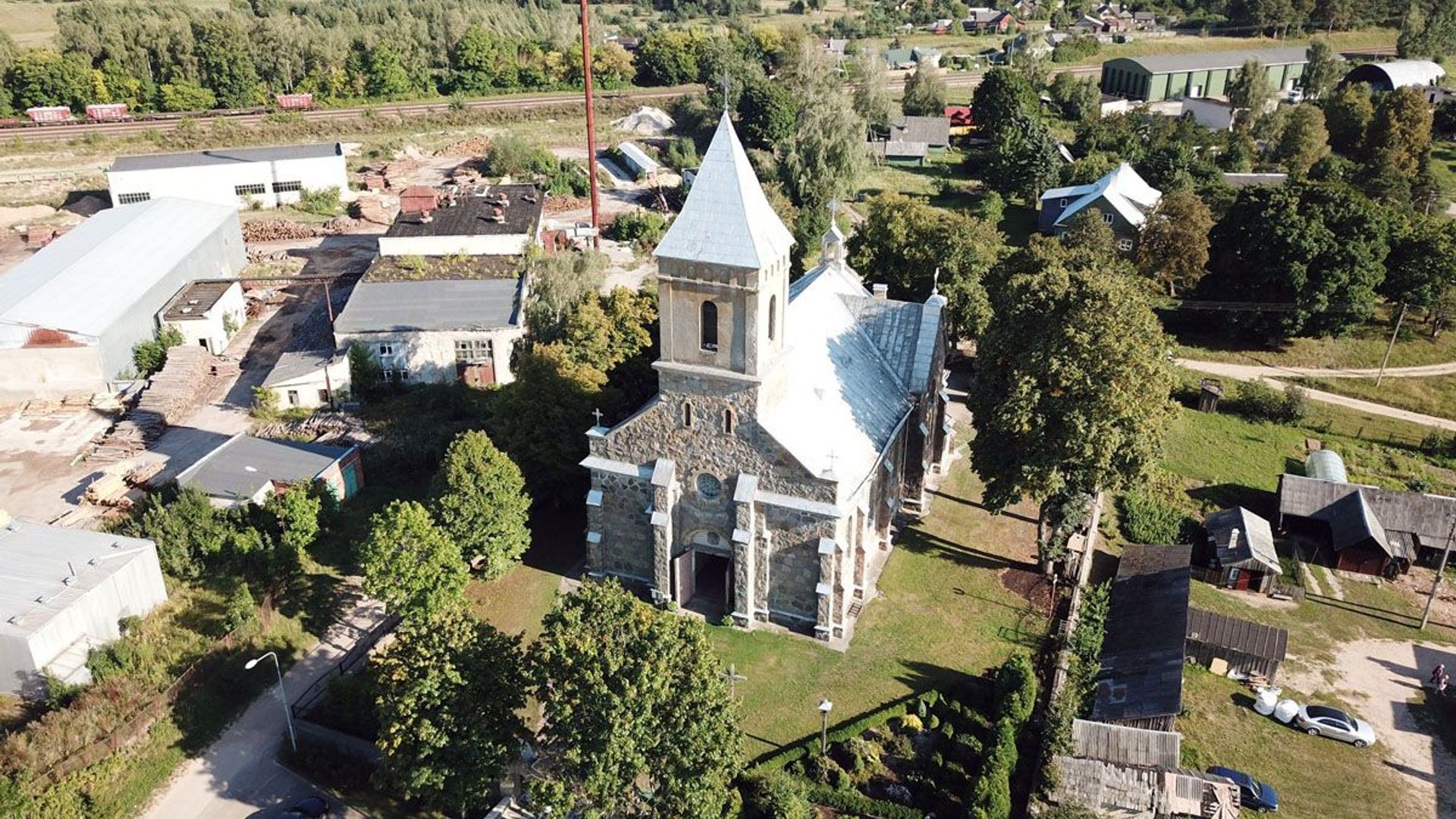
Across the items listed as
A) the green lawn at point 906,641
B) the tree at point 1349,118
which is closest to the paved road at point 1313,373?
the green lawn at point 906,641

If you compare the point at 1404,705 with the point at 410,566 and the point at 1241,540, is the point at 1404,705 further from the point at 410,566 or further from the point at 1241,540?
the point at 410,566

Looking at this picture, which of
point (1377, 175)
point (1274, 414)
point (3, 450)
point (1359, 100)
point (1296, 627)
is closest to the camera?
point (1296, 627)

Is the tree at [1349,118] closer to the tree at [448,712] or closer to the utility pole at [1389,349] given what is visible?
the utility pole at [1389,349]

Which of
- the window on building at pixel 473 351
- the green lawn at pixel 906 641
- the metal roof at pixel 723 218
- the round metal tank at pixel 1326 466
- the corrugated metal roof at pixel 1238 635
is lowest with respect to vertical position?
the green lawn at pixel 906 641

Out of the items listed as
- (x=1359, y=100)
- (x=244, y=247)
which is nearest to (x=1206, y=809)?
(x=244, y=247)

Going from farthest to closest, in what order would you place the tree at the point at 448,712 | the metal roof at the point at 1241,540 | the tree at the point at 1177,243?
1. the tree at the point at 1177,243
2. the metal roof at the point at 1241,540
3. the tree at the point at 448,712

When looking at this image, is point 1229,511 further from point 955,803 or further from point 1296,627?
point 955,803
